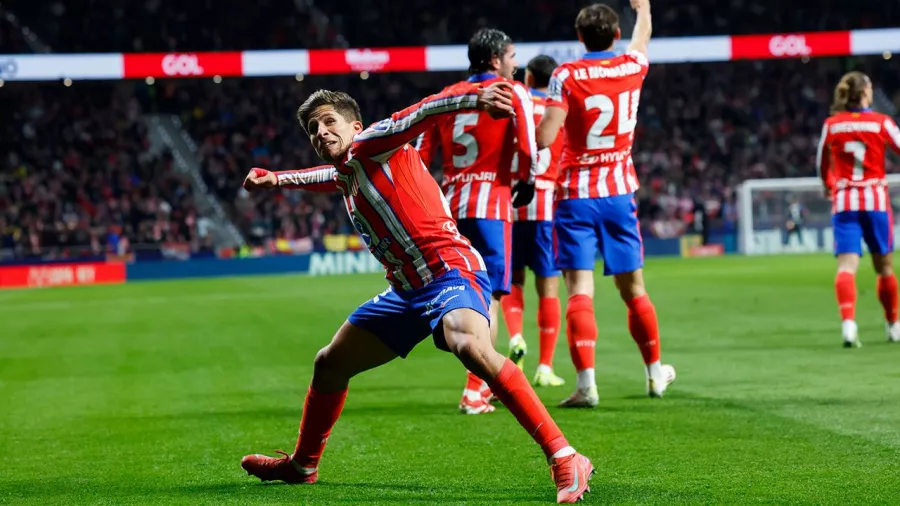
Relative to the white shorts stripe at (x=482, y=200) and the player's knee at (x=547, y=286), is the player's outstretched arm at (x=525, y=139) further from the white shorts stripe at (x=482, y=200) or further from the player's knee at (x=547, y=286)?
the player's knee at (x=547, y=286)

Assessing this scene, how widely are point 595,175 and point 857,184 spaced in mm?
4013

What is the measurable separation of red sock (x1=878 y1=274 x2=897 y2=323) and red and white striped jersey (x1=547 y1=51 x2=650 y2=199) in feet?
13.5

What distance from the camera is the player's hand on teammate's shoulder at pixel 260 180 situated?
200 inches

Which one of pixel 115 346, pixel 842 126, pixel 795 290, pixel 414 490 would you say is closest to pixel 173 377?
pixel 115 346

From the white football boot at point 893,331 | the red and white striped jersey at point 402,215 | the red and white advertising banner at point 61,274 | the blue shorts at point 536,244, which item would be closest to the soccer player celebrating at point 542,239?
the blue shorts at point 536,244

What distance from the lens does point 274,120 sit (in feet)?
130

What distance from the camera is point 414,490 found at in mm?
4707

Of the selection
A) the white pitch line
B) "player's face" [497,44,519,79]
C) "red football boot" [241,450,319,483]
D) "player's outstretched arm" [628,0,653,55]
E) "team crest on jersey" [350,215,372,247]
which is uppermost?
"player's outstretched arm" [628,0,653,55]

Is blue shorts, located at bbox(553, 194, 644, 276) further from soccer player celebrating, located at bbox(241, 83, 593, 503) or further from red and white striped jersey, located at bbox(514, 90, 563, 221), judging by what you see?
soccer player celebrating, located at bbox(241, 83, 593, 503)

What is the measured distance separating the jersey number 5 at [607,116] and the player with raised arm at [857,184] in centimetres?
364

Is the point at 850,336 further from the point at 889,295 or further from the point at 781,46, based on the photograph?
the point at 781,46

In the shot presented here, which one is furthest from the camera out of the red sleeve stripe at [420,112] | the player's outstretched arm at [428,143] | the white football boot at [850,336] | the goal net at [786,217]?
the goal net at [786,217]

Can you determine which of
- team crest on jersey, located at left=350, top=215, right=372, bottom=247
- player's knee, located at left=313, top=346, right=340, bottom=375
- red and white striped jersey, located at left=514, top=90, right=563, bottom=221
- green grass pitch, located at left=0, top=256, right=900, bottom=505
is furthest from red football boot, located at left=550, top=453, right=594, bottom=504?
red and white striped jersey, located at left=514, top=90, right=563, bottom=221

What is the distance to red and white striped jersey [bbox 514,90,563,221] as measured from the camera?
7.82 meters
